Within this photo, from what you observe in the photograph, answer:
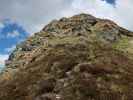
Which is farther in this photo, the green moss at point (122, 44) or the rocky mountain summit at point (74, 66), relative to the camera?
the green moss at point (122, 44)

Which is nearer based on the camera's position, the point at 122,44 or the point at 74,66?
the point at 74,66

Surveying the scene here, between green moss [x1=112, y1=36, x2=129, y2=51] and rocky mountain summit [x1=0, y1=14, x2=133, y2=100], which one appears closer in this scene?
rocky mountain summit [x1=0, y1=14, x2=133, y2=100]

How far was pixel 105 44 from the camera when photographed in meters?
48.0

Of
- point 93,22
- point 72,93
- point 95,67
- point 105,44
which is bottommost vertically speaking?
point 72,93

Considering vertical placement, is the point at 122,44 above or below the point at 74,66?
above

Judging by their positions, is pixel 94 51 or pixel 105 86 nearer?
pixel 105 86

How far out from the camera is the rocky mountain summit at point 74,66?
116 feet

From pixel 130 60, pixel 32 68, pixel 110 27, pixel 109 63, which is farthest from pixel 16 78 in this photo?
pixel 110 27

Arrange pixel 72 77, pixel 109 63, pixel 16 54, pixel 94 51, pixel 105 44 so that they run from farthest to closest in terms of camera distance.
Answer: pixel 16 54 → pixel 105 44 → pixel 94 51 → pixel 109 63 → pixel 72 77

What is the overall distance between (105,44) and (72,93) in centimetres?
1516

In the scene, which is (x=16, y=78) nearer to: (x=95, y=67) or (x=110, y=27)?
(x=95, y=67)

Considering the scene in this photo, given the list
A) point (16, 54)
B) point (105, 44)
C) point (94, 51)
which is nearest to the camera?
point (94, 51)

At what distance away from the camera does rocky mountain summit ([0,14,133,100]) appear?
35.2 m

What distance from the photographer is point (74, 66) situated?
130 feet
